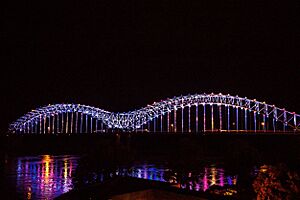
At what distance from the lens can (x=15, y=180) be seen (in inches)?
1189

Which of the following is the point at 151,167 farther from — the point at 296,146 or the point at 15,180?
the point at 296,146

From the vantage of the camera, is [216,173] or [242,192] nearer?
[242,192]

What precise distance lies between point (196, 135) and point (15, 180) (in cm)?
2483

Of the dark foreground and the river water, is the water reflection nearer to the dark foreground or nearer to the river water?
the river water

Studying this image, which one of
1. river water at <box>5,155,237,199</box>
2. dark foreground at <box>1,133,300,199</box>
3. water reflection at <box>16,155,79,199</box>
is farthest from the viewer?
water reflection at <box>16,155,79,199</box>

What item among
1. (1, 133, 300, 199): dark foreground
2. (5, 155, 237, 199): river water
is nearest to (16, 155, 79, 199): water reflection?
(5, 155, 237, 199): river water

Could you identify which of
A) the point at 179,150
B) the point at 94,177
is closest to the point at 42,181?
the point at 94,177

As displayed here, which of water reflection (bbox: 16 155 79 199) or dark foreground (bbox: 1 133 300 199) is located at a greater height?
dark foreground (bbox: 1 133 300 199)

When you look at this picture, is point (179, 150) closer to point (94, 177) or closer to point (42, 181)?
point (94, 177)

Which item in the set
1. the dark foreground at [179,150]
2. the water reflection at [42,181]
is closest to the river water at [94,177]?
the water reflection at [42,181]

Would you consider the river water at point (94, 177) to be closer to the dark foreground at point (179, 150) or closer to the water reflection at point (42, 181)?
the water reflection at point (42, 181)

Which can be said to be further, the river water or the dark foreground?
the river water

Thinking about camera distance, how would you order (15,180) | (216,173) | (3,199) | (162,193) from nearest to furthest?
1. (162,193)
2. (3,199)
3. (15,180)
4. (216,173)

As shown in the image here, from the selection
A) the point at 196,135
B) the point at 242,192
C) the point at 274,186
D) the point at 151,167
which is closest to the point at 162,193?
the point at 274,186
